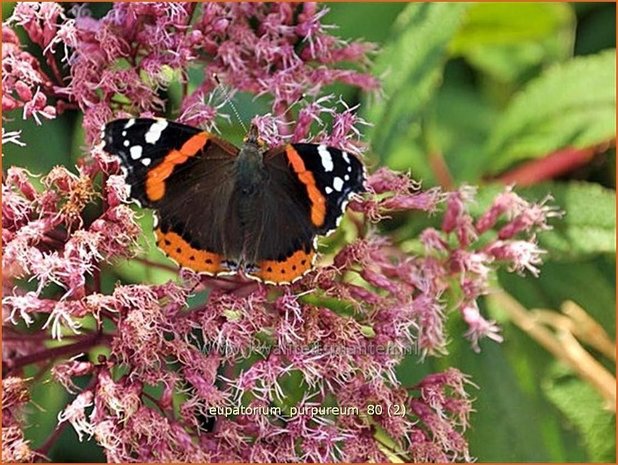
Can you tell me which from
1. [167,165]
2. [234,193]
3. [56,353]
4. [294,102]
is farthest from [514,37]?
[56,353]

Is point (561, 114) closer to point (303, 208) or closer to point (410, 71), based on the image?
point (410, 71)

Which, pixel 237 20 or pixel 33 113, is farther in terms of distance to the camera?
pixel 237 20

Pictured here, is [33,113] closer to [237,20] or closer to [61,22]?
[61,22]

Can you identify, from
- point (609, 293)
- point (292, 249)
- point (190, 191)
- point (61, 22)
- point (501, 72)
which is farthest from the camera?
point (501, 72)

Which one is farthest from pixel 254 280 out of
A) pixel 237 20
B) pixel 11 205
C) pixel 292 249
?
pixel 237 20

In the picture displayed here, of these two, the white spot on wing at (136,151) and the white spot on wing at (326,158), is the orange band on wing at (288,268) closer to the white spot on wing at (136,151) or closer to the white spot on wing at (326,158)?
the white spot on wing at (326,158)

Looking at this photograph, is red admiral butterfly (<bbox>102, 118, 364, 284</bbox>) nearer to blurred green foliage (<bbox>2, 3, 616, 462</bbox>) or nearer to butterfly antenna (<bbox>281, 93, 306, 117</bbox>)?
butterfly antenna (<bbox>281, 93, 306, 117</bbox>)
